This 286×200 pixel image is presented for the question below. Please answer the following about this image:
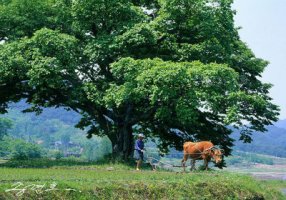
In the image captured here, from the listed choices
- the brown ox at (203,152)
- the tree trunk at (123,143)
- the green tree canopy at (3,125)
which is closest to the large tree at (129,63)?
the tree trunk at (123,143)

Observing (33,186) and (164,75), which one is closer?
(33,186)

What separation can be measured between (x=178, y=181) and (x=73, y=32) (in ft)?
68.9

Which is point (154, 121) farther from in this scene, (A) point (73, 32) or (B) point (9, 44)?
(B) point (9, 44)

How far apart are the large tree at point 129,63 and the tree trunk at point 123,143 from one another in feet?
0.27

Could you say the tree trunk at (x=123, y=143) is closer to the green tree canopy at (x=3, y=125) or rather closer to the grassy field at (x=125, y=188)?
the grassy field at (x=125, y=188)

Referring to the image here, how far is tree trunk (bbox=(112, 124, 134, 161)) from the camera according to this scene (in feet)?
127

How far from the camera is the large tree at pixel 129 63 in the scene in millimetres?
32938

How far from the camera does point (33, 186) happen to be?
16609 mm

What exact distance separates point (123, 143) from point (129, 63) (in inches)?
322

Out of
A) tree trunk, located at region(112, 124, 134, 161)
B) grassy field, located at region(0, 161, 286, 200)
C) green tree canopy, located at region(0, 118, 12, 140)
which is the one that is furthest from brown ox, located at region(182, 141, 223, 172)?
green tree canopy, located at region(0, 118, 12, 140)

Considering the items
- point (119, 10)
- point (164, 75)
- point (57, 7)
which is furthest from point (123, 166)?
point (57, 7)

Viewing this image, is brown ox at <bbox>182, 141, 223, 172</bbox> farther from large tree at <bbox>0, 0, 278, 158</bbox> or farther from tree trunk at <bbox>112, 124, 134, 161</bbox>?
tree trunk at <bbox>112, 124, 134, 161</bbox>

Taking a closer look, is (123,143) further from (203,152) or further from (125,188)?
(125,188)

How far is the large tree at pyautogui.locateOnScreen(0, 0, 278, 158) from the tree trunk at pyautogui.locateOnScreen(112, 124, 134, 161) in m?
0.08
